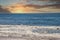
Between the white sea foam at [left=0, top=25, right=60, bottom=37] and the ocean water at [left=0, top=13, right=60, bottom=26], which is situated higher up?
the ocean water at [left=0, top=13, right=60, bottom=26]

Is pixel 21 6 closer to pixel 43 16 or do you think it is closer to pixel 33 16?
pixel 33 16

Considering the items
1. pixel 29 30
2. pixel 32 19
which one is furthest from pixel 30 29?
pixel 32 19

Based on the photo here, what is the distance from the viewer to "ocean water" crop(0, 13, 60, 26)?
5.42 feet

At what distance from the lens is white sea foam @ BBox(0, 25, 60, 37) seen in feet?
5.41

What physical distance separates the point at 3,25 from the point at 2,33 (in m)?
0.10

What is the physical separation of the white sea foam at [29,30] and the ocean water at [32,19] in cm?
4

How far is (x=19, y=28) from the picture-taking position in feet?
5.56

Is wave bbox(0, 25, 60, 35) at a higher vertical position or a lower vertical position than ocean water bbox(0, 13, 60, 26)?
lower

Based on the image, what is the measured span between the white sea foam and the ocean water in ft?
0.13

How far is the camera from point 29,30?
66.0 inches

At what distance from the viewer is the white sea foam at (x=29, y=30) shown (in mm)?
1650

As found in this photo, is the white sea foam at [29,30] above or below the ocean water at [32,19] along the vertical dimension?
below

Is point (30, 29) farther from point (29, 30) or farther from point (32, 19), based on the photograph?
point (32, 19)

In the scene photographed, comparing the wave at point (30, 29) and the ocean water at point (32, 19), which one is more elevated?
the ocean water at point (32, 19)
